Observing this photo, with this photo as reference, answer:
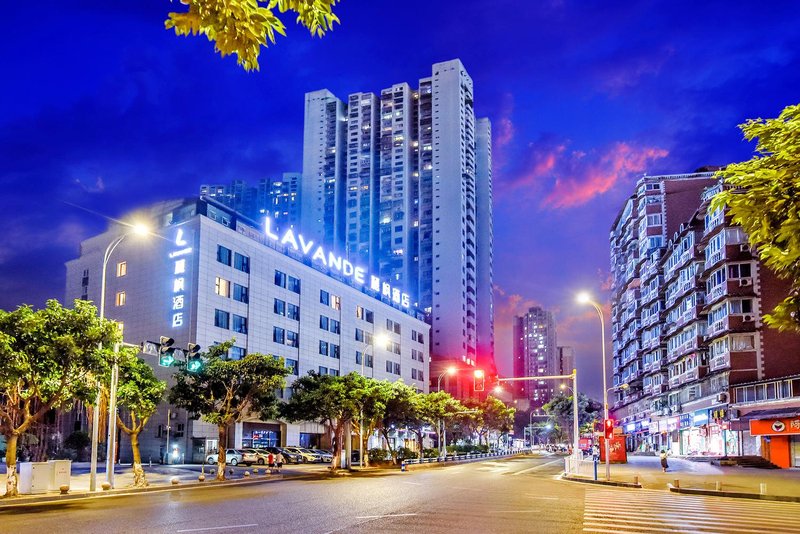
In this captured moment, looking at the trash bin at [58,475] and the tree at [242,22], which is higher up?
the tree at [242,22]

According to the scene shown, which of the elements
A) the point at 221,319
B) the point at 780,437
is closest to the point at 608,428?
the point at 780,437

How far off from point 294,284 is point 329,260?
921cm

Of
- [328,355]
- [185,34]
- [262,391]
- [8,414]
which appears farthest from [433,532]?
[328,355]

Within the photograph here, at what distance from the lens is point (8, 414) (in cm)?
2805

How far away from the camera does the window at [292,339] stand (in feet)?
253

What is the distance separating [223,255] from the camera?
68250mm

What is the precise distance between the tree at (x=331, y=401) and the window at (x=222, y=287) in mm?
15719

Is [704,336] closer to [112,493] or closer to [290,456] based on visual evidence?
[290,456]

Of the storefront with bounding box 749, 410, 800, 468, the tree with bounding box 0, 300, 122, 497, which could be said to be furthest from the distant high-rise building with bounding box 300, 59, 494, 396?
the tree with bounding box 0, 300, 122, 497

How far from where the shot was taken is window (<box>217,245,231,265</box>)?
222 ft

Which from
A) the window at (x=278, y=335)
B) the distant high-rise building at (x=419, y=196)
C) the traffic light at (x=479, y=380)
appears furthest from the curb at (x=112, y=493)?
the distant high-rise building at (x=419, y=196)

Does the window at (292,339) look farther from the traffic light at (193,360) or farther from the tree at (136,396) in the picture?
the traffic light at (193,360)

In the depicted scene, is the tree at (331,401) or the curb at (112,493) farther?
the tree at (331,401)

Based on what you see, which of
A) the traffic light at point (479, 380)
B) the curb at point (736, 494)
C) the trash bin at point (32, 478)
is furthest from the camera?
the traffic light at point (479, 380)
